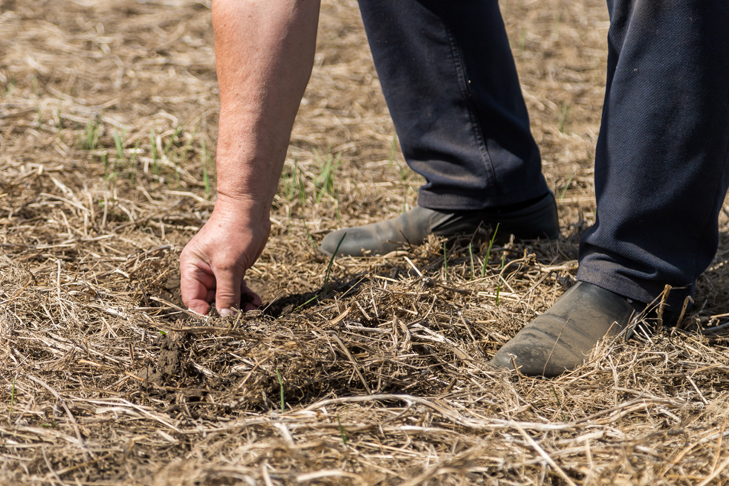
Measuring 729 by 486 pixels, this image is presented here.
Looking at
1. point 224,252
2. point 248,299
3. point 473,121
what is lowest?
point 248,299

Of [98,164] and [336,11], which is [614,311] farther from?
[336,11]

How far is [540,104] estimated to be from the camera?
3359 millimetres

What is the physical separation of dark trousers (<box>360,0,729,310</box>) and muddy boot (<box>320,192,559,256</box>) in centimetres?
6

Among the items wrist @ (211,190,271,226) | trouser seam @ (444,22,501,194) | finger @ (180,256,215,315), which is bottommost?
finger @ (180,256,215,315)

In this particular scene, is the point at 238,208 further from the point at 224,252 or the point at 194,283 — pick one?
the point at 194,283

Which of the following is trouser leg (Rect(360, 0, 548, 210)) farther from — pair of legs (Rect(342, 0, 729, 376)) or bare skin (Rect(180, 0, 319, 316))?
bare skin (Rect(180, 0, 319, 316))

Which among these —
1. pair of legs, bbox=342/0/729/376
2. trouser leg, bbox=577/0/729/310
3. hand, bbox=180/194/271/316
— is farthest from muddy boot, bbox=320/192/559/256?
hand, bbox=180/194/271/316

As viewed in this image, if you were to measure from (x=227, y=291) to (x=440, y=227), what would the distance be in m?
0.84

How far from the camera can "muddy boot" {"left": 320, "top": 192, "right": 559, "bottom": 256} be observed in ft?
6.59

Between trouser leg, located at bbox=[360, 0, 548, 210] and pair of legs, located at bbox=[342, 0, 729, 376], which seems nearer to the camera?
pair of legs, located at bbox=[342, 0, 729, 376]

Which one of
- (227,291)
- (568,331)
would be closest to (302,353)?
(227,291)

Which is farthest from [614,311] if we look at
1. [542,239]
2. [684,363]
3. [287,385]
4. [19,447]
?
[19,447]

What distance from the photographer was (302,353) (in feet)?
4.33

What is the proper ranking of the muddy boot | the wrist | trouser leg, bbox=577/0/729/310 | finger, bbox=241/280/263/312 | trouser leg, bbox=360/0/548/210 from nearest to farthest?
1. trouser leg, bbox=577/0/729/310
2. the wrist
3. finger, bbox=241/280/263/312
4. trouser leg, bbox=360/0/548/210
5. the muddy boot
